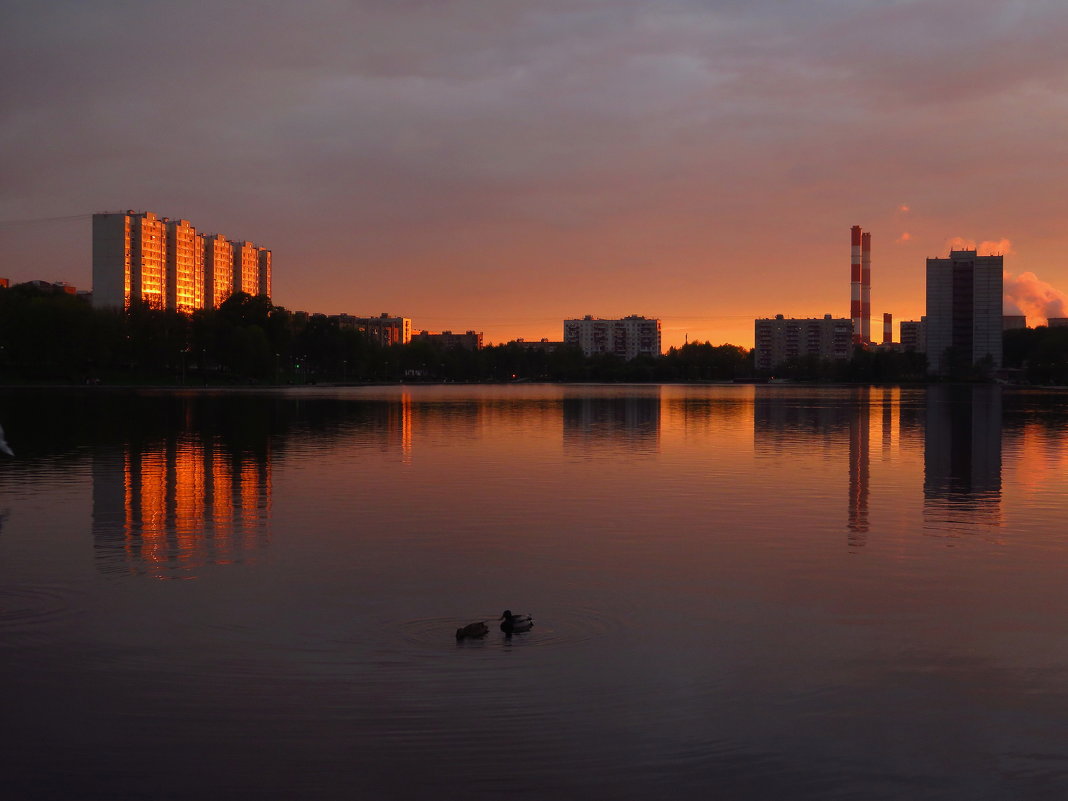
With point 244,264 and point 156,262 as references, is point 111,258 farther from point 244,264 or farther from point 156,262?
point 244,264

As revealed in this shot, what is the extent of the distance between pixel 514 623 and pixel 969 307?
207335 millimetres

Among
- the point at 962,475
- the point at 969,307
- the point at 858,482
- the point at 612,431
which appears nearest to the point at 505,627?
the point at 858,482

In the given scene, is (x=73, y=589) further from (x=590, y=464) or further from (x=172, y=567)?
(x=590, y=464)

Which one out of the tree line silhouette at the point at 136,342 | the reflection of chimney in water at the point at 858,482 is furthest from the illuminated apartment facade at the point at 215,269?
the reflection of chimney in water at the point at 858,482

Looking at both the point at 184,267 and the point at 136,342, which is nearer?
the point at 136,342

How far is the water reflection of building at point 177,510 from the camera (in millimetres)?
13375

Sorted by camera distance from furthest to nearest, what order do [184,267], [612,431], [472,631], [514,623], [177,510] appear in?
[184,267], [612,431], [177,510], [514,623], [472,631]

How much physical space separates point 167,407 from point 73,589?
47208 mm

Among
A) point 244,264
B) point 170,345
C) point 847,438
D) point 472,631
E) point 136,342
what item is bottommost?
point 472,631

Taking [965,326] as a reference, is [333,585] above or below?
below

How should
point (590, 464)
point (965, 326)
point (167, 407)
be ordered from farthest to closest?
point (965, 326)
point (167, 407)
point (590, 464)

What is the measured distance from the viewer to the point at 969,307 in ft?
647

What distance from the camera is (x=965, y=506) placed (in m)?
18.7

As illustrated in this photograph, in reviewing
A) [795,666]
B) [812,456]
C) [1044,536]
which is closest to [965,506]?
[1044,536]
